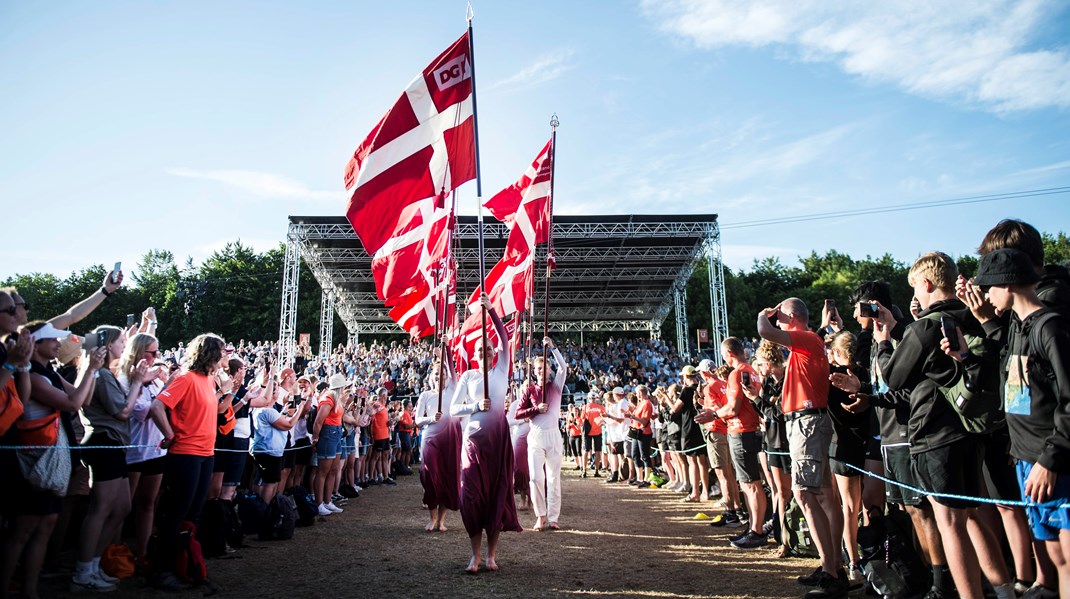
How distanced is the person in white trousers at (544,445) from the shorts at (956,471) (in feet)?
17.7

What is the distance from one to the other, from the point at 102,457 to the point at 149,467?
599 millimetres

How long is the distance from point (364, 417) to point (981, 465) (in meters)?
12.4

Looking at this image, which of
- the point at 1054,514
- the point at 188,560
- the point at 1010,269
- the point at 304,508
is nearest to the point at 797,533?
the point at 1054,514

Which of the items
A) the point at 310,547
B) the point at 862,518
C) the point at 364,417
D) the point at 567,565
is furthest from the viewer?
the point at 364,417

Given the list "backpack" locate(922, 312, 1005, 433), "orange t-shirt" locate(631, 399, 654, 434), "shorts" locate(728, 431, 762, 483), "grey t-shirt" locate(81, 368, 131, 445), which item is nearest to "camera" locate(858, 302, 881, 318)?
"backpack" locate(922, 312, 1005, 433)

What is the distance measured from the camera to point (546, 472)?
9.16 m

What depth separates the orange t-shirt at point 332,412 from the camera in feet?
32.4

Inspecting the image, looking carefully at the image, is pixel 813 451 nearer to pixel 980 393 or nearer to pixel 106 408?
pixel 980 393

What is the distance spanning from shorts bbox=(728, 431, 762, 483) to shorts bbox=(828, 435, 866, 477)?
2.19 metres

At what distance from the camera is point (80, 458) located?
5473mm

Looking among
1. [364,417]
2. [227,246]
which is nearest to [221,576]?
[364,417]

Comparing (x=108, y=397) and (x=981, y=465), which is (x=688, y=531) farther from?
(x=108, y=397)

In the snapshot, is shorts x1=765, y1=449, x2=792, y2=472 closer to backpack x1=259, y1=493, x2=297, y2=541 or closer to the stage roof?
backpack x1=259, y1=493, x2=297, y2=541

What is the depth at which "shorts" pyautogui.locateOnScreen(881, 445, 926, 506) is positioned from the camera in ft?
13.7
